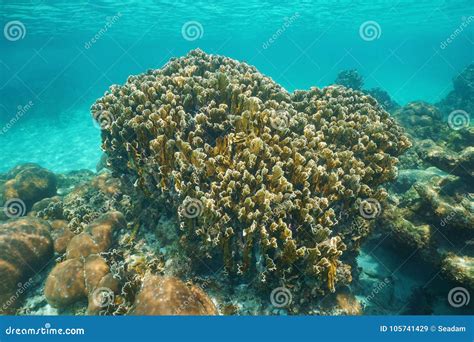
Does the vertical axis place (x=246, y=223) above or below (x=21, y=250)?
above

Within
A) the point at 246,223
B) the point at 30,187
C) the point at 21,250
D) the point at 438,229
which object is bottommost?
the point at 30,187

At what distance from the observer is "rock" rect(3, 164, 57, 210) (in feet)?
33.0

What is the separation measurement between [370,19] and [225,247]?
194 ft

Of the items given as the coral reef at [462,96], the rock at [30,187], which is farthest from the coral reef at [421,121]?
the rock at [30,187]

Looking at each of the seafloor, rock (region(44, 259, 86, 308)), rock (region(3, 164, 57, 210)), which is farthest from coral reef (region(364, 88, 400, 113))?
rock (region(44, 259, 86, 308))

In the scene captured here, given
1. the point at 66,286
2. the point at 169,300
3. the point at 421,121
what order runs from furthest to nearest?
the point at 421,121, the point at 66,286, the point at 169,300

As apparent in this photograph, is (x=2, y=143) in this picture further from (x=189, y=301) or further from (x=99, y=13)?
(x=189, y=301)

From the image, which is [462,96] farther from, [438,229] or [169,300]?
[169,300]

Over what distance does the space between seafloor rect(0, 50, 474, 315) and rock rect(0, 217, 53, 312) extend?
0.03 metres

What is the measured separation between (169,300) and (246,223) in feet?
4.87

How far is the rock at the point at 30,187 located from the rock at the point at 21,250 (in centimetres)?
409

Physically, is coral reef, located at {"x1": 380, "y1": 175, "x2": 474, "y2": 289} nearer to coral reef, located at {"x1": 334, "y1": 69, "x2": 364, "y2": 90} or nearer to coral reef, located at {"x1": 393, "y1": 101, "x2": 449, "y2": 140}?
coral reef, located at {"x1": 393, "y1": 101, "x2": 449, "y2": 140}

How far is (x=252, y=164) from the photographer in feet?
16.9

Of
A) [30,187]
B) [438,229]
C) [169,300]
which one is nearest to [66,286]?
[169,300]
